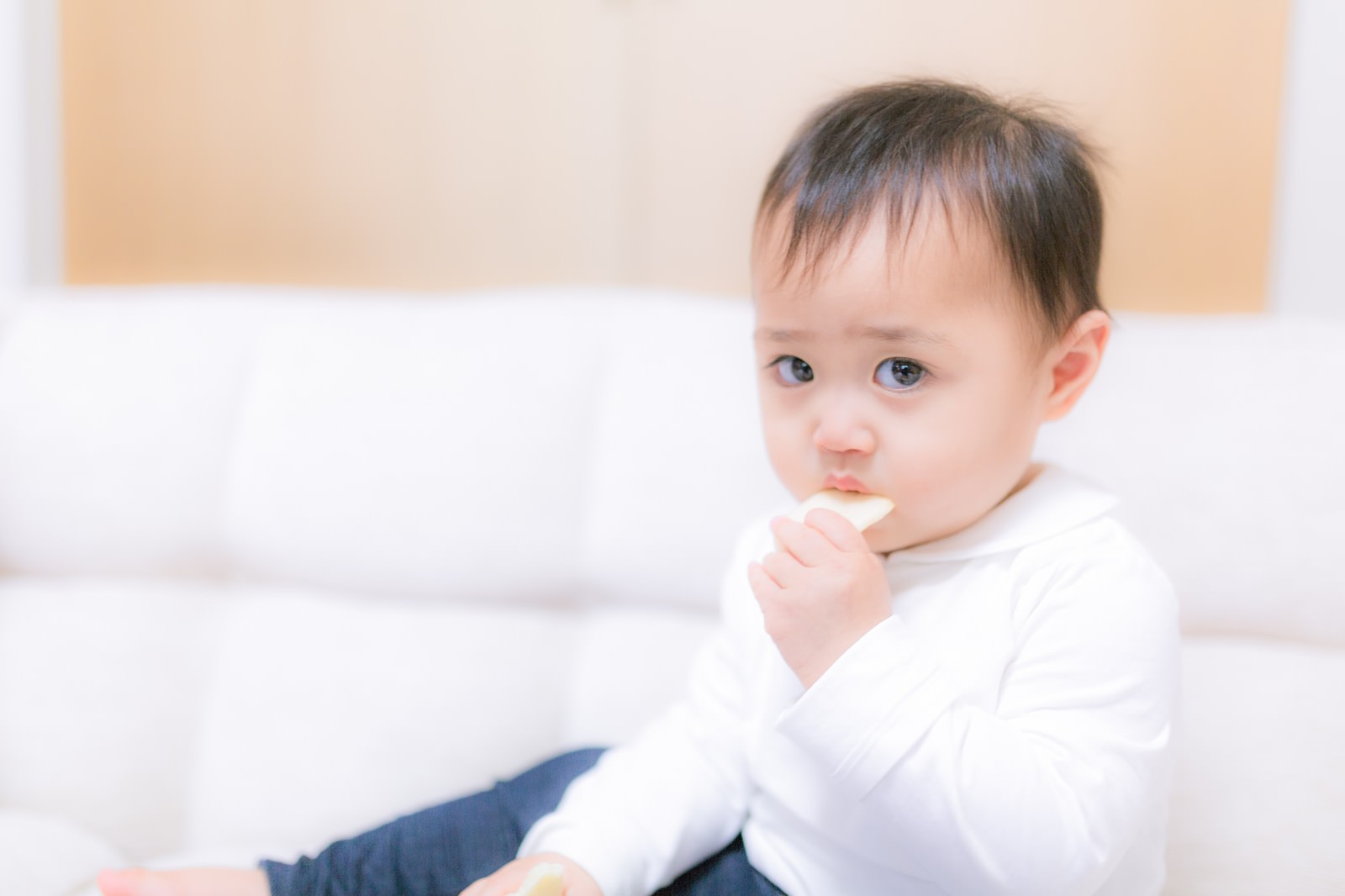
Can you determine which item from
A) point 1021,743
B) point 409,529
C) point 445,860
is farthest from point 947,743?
point 409,529

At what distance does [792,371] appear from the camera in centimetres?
80

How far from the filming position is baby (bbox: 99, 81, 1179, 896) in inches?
26.5

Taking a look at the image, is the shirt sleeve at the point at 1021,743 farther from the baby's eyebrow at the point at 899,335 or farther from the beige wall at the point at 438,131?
the beige wall at the point at 438,131

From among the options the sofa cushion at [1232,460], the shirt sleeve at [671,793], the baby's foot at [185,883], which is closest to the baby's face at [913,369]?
the shirt sleeve at [671,793]

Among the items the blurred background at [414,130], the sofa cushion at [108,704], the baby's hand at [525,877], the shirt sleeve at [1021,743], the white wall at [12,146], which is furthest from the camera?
the white wall at [12,146]

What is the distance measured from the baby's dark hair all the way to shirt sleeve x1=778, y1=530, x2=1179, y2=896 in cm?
23

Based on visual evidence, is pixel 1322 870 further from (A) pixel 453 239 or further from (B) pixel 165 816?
(A) pixel 453 239

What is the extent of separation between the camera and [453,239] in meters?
1.98

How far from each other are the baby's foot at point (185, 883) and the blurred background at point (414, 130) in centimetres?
126

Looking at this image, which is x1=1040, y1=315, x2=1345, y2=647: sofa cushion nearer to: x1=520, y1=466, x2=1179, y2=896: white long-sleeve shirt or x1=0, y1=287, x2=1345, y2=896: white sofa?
x1=0, y1=287, x2=1345, y2=896: white sofa

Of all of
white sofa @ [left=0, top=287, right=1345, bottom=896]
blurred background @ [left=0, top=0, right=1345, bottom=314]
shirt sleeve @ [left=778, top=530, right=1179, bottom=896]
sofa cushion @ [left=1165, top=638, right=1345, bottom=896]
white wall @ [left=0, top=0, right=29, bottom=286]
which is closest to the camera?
shirt sleeve @ [left=778, top=530, right=1179, bottom=896]

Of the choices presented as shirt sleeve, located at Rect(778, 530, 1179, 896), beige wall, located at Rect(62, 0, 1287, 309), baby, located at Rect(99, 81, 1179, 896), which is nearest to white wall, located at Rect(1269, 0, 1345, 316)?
beige wall, located at Rect(62, 0, 1287, 309)

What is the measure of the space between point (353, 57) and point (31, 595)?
115cm

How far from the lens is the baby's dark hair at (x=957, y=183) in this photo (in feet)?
2.42
